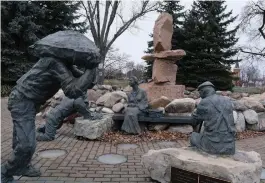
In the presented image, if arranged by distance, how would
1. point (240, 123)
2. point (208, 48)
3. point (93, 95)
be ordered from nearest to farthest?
point (240, 123)
point (93, 95)
point (208, 48)

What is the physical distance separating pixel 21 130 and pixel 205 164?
2641 mm

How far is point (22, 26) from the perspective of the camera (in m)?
22.0

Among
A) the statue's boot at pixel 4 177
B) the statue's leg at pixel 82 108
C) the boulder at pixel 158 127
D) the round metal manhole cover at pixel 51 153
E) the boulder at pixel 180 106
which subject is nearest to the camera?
the statue's boot at pixel 4 177

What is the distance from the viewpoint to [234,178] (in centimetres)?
402

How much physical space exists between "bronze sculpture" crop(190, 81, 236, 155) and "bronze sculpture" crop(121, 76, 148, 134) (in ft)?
13.3

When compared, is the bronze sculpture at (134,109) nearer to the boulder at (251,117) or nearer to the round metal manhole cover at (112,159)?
the round metal manhole cover at (112,159)

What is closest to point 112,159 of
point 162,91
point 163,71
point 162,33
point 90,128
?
point 90,128

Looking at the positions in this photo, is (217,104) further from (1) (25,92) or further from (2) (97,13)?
(2) (97,13)

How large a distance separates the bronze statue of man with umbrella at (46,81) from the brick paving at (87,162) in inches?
32.6

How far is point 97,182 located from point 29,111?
1581 millimetres

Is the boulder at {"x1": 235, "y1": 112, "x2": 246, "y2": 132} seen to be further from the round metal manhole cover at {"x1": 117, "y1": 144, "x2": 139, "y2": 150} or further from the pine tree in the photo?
the pine tree

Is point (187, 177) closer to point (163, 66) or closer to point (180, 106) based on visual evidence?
point (180, 106)

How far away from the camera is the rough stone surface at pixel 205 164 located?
4.10 meters

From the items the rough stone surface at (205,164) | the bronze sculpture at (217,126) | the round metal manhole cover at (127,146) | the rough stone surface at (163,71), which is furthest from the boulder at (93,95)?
the bronze sculpture at (217,126)
